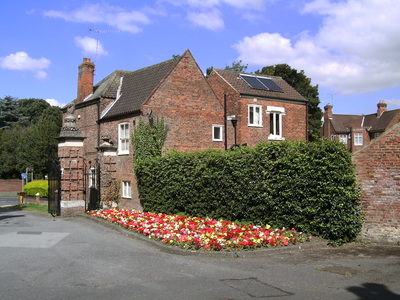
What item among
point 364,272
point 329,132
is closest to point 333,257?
point 364,272

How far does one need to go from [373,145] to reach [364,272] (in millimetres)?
4647

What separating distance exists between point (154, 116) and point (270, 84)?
470 inches

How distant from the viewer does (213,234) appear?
11172 millimetres

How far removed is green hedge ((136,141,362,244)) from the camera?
11.2m

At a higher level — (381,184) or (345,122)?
(345,122)

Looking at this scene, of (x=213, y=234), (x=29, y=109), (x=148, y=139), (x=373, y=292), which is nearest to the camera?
(x=373, y=292)

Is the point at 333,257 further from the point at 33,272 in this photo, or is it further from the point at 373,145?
the point at 33,272

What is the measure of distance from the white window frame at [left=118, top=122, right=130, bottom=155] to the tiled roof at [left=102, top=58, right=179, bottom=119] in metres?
0.77

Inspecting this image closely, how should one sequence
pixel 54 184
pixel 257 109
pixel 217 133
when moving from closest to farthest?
pixel 54 184, pixel 217 133, pixel 257 109

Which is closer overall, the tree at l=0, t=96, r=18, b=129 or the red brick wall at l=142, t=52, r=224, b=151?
the red brick wall at l=142, t=52, r=224, b=151

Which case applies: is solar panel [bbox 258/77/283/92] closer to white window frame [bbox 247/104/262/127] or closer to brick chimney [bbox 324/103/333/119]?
white window frame [bbox 247/104/262/127]

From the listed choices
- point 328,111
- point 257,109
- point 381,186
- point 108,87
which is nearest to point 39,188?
point 108,87

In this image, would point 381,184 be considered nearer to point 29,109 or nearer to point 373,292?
point 373,292

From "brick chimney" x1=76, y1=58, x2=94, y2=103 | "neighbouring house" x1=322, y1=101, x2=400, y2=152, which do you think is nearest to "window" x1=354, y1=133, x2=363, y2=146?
"neighbouring house" x1=322, y1=101, x2=400, y2=152
